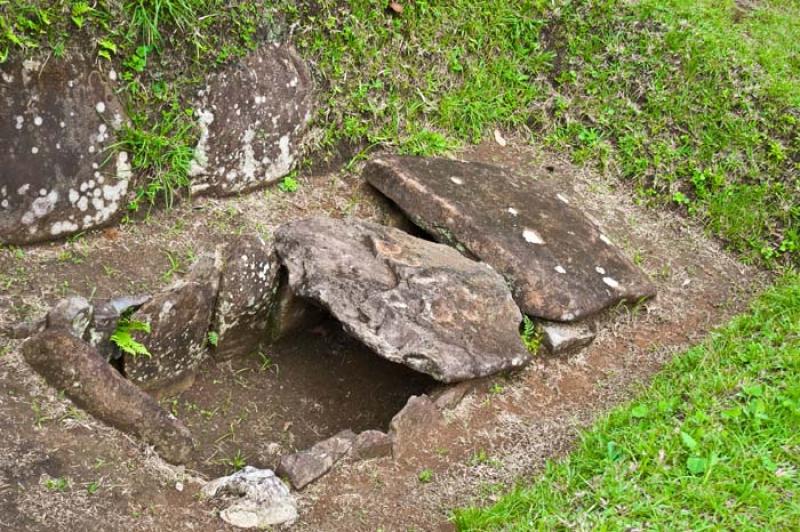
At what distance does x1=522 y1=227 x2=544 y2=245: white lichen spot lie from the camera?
17.2 feet

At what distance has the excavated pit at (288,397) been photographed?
4.22 m

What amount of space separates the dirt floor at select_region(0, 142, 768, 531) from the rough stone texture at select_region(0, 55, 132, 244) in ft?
0.48

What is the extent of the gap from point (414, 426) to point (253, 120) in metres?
1.99

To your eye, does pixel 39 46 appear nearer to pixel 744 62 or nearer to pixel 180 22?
pixel 180 22

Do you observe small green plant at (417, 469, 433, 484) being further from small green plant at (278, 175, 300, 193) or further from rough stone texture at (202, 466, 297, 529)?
small green plant at (278, 175, 300, 193)

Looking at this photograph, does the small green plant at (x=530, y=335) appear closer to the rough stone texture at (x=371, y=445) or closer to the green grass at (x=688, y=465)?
the green grass at (x=688, y=465)

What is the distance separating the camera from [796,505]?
3469 millimetres

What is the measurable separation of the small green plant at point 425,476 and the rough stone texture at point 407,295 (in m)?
0.47

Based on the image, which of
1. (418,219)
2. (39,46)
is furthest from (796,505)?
(39,46)

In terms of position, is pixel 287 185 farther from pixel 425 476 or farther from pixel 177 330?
pixel 425 476

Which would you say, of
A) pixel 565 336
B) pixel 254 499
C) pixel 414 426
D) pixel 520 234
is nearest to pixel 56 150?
pixel 254 499

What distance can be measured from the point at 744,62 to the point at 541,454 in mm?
4086

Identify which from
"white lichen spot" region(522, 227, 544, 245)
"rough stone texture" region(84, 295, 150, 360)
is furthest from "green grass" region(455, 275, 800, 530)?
"rough stone texture" region(84, 295, 150, 360)

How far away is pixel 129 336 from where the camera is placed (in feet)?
12.7
